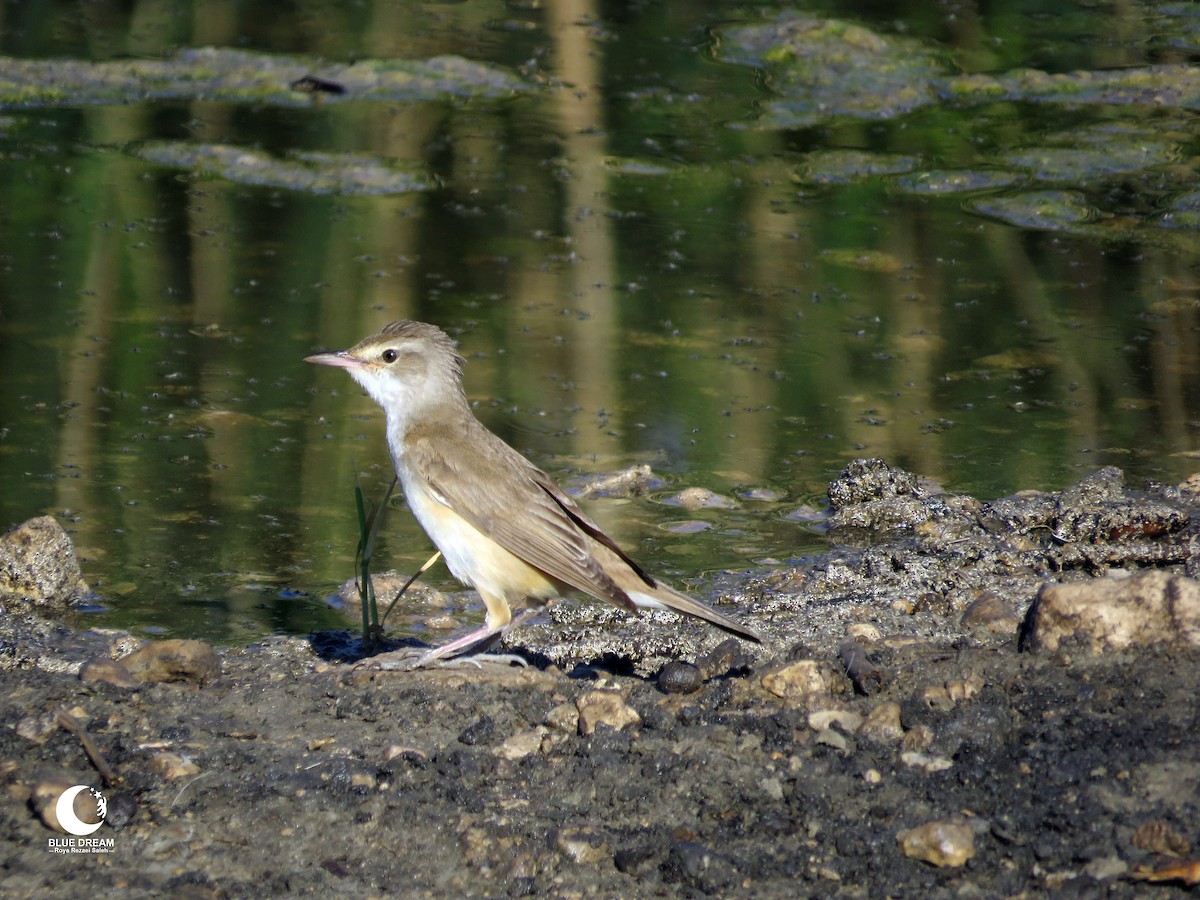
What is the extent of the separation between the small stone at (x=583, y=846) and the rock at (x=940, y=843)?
794 mm

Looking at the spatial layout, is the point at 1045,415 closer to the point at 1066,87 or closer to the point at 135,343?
the point at 135,343

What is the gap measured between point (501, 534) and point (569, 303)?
4442 mm

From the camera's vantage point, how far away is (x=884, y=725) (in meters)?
4.83

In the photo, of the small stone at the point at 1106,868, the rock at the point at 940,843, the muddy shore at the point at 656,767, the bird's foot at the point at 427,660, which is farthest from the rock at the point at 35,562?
the small stone at the point at 1106,868

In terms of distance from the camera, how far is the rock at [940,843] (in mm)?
4121

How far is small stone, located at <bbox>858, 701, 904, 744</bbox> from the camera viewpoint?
479 cm

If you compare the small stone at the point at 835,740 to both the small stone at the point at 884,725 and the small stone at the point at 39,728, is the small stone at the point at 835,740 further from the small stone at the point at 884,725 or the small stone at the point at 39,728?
the small stone at the point at 39,728

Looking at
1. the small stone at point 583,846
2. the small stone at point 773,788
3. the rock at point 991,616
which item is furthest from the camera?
the rock at point 991,616

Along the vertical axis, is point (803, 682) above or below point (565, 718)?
above

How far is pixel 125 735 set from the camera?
4895 millimetres

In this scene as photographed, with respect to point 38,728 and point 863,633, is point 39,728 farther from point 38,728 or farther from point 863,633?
point 863,633

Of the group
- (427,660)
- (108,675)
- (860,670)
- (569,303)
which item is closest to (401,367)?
(427,660)

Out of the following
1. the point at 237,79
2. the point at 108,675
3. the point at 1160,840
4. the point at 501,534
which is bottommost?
the point at 108,675

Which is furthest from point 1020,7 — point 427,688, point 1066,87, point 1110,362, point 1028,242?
point 427,688
